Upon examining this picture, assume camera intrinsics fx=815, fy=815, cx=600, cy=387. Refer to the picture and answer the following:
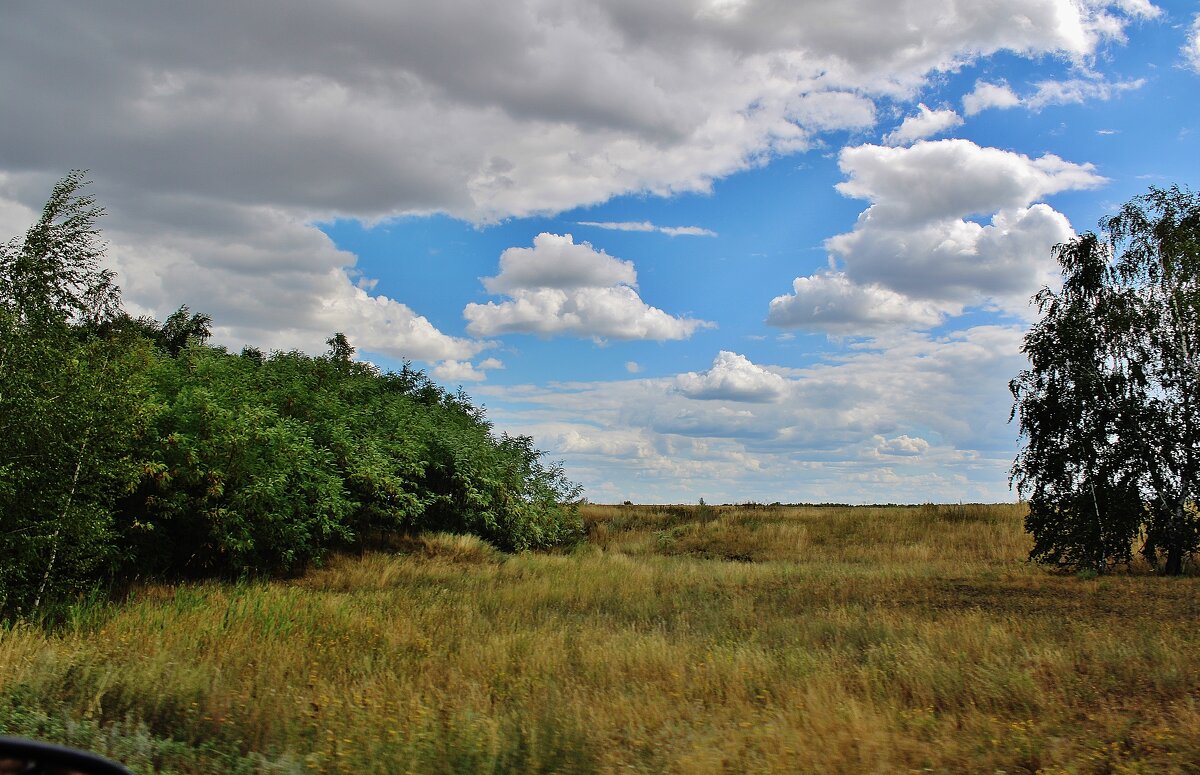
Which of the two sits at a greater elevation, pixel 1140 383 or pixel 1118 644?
pixel 1140 383

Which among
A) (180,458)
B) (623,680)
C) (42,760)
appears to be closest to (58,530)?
(180,458)

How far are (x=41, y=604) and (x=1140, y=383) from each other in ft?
90.4

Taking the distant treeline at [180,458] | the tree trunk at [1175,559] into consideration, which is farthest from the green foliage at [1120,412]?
the distant treeline at [180,458]

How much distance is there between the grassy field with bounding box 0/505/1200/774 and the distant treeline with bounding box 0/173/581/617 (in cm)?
176

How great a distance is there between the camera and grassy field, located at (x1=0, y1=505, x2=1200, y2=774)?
23.8ft

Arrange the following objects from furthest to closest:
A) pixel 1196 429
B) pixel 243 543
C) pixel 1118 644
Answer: pixel 1196 429, pixel 243 543, pixel 1118 644

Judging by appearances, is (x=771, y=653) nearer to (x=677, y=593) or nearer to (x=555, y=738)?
(x=555, y=738)

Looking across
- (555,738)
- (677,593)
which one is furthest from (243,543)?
(555,738)

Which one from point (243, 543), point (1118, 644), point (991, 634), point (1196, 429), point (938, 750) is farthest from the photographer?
point (1196, 429)

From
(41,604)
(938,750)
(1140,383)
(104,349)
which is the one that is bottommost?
(41,604)

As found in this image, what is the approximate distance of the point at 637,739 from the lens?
25.4ft

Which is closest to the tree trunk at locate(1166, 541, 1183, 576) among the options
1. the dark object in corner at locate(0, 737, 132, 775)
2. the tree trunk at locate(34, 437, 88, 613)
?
the tree trunk at locate(34, 437, 88, 613)

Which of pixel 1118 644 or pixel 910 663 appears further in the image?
pixel 1118 644

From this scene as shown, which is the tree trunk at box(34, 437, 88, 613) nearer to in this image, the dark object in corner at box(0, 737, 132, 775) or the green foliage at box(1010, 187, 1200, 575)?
the dark object in corner at box(0, 737, 132, 775)
